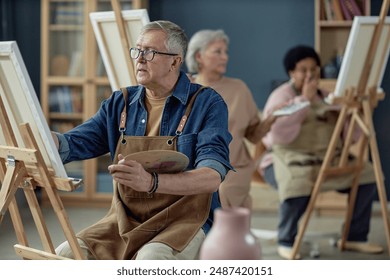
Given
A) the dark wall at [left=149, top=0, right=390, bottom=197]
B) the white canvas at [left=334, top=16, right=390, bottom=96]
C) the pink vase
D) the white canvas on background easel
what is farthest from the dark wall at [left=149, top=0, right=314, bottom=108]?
the pink vase

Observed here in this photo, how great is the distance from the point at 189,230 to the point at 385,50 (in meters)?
1.61

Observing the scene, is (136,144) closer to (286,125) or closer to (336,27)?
(286,125)

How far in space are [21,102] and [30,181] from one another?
0.20 m

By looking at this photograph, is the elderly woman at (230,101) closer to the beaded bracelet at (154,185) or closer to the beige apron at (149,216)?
the beige apron at (149,216)

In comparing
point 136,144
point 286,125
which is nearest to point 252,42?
point 286,125

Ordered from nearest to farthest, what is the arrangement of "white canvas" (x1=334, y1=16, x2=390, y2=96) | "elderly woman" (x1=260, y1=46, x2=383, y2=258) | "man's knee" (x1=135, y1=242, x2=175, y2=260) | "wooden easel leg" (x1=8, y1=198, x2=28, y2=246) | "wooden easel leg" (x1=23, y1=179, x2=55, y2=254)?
"man's knee" (x1=135, y1=242, x2=175, y2=260) → "wooden easel leg" (x1=23, y1=179, x2=55, y2=254) → "wooden easel leg" (x1=8, y1=198, x2=28, y2=246) → "white canvas" (x1=334, y1=16, x2=390, y2=96) → "elderly woman" (x1=260, y1=46, x2=383, y2=258)

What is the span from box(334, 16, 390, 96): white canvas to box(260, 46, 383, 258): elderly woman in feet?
1.34

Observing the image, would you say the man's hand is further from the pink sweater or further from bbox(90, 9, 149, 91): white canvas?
the pink sweater

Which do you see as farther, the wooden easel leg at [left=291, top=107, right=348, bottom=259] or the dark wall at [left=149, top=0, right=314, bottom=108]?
the dark wall at [left=149, top=0, right=314, bottom=108]

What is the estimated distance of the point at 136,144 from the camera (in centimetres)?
194

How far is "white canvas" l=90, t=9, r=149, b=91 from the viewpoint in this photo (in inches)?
89.0

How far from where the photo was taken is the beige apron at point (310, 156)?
3.48 metres

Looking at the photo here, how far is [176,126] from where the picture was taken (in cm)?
193

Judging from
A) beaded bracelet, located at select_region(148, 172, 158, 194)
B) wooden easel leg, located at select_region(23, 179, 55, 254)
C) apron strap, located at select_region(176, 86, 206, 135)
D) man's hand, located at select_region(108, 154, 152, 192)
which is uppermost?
apron strap, located at select_region(176, 86, 206, 135)
